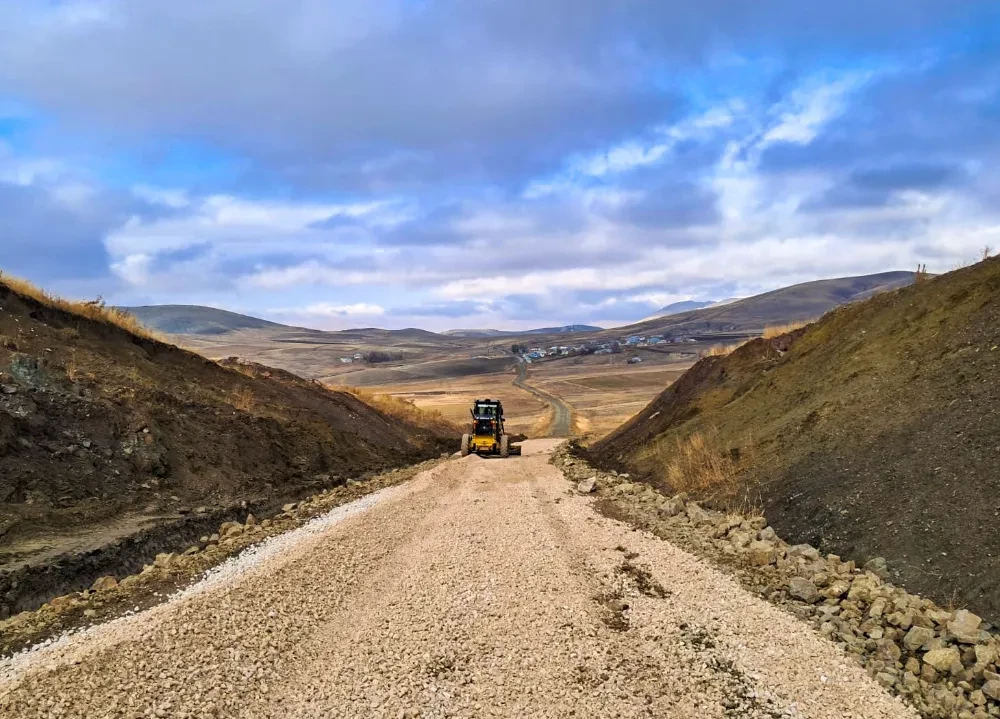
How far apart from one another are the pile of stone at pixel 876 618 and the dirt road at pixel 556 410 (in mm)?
38673

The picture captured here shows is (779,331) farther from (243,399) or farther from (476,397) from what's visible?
(476,397)

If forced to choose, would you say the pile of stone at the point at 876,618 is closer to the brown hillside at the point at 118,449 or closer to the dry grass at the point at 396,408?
the brown hillside at the point at 118,449

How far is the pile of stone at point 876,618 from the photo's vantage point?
6656 millimetres

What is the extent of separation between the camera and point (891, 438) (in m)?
12.3

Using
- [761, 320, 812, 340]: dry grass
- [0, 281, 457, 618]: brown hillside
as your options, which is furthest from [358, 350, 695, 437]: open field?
Result: [0, 281, 457, 618]: brown hillside

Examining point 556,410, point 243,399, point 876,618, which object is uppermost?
point 243,399

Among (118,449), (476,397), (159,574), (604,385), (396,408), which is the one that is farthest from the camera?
(604,385)

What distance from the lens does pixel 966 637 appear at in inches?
Answer: 276

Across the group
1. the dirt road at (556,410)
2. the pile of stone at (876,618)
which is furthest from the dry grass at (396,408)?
the pile of stone at (876,618)

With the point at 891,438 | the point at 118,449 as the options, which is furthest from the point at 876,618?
the point at 118,449

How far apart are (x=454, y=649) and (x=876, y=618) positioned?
581 cm

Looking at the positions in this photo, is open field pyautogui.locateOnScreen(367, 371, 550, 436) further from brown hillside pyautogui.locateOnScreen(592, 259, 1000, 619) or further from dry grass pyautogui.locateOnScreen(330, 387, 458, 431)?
brown hillside pyautogui.locateOnScreen(592, 259, 1000, 619)

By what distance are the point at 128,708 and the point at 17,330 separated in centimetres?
2000

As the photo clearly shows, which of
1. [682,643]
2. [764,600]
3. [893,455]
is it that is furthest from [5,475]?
[893,455]
